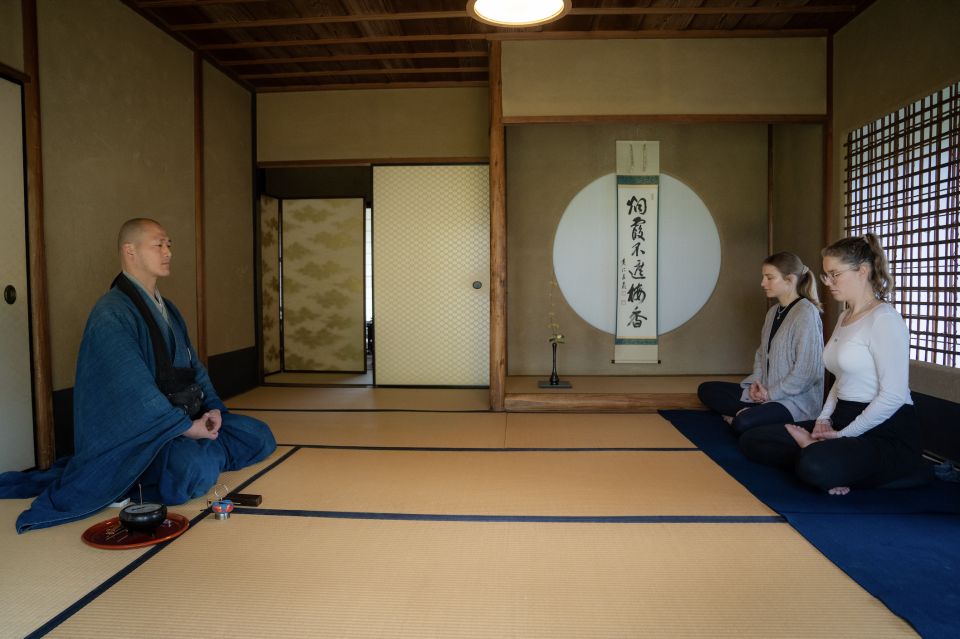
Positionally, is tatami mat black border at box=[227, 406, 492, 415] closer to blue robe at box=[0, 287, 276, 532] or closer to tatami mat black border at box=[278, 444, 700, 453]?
tatami mat black border at box=[278, 444, 700, 453]

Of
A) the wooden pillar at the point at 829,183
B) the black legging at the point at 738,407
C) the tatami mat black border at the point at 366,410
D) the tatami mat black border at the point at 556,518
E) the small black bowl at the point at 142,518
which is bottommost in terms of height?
the tatami mat black border at the point at 556,518

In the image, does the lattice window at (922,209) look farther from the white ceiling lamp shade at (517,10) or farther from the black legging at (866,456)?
the white ceiling lamp shade at (517,10)

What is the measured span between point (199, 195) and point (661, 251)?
386cm

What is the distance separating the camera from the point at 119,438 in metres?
2.61

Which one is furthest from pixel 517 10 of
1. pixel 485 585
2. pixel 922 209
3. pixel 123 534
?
pixel 123 534

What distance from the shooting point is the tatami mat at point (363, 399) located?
4.85m

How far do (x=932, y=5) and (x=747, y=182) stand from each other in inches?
91.9

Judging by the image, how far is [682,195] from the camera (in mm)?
5641

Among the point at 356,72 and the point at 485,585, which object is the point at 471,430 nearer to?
the point at 485,585

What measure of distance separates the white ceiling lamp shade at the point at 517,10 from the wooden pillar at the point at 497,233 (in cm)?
178

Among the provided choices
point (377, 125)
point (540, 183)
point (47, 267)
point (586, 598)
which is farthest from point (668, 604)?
point (377, 125)

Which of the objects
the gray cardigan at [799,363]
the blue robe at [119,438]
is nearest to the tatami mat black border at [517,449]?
the gray cardigan at [799,363]

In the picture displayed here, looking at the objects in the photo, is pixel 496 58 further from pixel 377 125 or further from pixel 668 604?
pixel 668 604

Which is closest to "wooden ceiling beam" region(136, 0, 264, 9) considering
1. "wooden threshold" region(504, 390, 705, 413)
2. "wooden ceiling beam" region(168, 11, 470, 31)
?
"wooden ceiling beam" region(168, 11, 470, 31)
